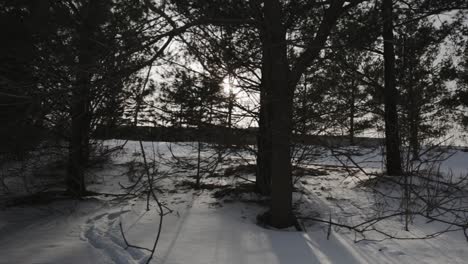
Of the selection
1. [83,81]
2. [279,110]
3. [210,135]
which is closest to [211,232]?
[210,135]

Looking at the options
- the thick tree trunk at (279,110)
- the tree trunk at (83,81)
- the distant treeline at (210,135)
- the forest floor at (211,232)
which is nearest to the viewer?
the tree trunk at (83,81)

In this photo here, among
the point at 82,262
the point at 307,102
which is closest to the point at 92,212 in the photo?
the point at 82,262

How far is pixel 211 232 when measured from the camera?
4859mm

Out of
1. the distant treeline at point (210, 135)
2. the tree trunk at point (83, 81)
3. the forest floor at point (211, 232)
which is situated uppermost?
the tree trunk at point (83, 81)

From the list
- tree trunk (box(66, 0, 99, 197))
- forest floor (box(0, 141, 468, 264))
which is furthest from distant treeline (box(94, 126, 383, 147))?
tree trunk (box(66, 0, 99, 197))

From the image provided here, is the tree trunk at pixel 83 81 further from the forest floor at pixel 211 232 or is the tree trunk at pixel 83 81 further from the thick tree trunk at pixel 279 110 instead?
the thick tree trunk at pixel 279 110

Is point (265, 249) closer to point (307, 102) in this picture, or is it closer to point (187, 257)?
point (187, 257)

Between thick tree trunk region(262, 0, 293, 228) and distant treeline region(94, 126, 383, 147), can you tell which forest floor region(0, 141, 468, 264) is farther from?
thick tree trunk region(262, 0, 293, 228)

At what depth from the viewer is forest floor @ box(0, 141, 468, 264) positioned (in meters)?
3.91

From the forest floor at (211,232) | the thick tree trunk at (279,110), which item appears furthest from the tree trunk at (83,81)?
the thick tree trunk at (279,110)

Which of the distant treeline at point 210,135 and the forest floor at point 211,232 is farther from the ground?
the distant treeline at point 210,135

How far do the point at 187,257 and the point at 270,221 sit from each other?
75.2 inches

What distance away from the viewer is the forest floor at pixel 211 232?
12.8ft

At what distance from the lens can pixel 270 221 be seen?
211 inches
